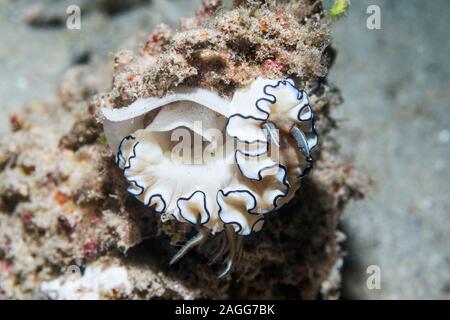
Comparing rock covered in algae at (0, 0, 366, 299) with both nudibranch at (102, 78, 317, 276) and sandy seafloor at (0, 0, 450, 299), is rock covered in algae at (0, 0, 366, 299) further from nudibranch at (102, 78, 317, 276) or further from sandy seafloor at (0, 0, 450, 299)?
sandy seafloor at (0, 0, 450, 299)

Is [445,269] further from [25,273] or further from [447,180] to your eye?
[25,273]

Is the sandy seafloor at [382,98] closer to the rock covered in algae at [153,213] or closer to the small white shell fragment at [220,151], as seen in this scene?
the rock covered in algae at [153,213]

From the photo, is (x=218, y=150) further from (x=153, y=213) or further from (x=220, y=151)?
(x=153, y=213)

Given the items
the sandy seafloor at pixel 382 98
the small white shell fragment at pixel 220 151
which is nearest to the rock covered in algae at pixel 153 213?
the small white shell fragment at pixel 220 151

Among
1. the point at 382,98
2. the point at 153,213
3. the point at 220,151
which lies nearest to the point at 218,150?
the point at 220,151

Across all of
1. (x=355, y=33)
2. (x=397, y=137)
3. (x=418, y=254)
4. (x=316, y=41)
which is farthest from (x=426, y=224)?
(x=316, y=41)
